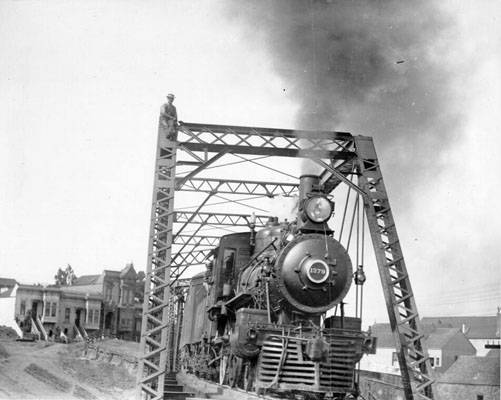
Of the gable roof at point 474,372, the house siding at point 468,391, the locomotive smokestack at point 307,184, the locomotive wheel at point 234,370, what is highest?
the locomotive smokestack at point 307,184

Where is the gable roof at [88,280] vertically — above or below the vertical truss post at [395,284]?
above

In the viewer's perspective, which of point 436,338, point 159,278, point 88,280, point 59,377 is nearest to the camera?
point 159,278

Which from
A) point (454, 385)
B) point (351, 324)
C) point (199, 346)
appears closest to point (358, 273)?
point (351, 324)

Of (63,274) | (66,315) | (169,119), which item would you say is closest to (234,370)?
(169,119)

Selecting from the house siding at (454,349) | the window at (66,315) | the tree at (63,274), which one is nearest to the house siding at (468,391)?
the house siding at (454,349)

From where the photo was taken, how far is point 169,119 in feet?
42.2

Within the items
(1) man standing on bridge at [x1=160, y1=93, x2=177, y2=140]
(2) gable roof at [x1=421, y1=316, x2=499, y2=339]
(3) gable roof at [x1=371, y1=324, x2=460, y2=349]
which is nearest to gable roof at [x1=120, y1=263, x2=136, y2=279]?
(3) gable roof at [x1=371, y1=324, x2=460, y2=349]

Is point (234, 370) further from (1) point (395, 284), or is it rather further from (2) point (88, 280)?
(2) point (88, 280)

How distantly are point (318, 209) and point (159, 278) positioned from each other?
12.0 ft

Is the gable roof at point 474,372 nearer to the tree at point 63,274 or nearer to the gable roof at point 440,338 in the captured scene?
the gable roof at point 440,338

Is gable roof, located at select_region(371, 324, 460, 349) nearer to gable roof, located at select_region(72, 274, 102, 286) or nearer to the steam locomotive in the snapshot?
gable roof, located at select_region(72, 274, 102, 286)

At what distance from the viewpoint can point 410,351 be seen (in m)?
12.1

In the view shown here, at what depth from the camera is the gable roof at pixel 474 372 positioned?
34.4 metres

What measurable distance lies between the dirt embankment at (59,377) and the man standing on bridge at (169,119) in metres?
11.0
